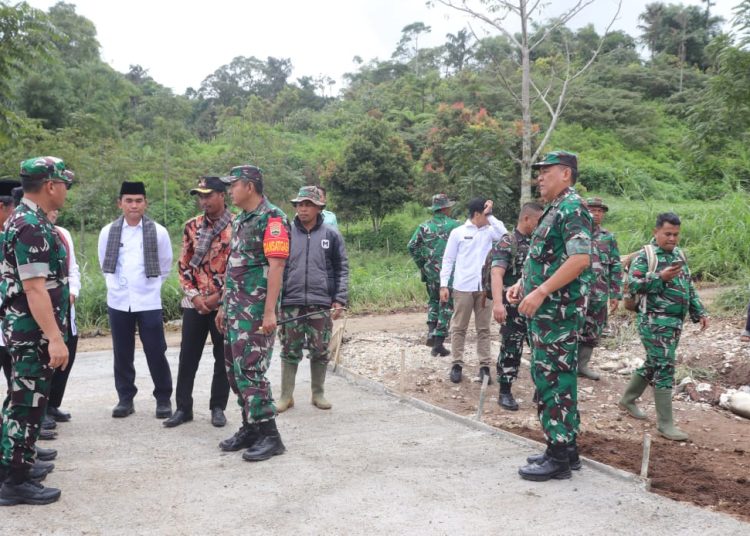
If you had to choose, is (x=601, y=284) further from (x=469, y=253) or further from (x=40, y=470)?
(x=40, y=470)

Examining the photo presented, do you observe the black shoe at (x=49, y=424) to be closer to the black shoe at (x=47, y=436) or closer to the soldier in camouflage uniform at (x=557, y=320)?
the black shoe at (x=47, y=436)

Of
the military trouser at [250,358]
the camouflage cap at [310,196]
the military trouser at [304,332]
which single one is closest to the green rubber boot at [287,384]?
the military trouser at [304,332]

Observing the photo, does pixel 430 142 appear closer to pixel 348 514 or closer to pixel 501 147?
pixel 501 147

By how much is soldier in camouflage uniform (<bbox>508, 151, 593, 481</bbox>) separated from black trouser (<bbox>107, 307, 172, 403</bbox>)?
2974mm

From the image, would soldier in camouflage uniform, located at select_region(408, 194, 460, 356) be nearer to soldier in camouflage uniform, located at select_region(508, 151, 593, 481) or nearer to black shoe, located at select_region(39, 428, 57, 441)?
soldier in camouflage uniform, located at select_region(508, 151, 593, 481)

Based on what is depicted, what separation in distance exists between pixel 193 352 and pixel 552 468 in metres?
2.81

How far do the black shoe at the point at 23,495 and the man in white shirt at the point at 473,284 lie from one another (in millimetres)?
3995

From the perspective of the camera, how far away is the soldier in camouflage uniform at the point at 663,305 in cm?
514

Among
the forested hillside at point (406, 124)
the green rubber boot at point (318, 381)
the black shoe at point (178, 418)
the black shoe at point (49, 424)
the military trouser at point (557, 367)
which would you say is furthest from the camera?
the forested hillside at point (406, 124)

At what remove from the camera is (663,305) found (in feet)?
17.0

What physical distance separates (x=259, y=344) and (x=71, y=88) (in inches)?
1035

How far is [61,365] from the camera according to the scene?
3.61 meters

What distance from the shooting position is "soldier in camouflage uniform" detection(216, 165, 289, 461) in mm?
4277

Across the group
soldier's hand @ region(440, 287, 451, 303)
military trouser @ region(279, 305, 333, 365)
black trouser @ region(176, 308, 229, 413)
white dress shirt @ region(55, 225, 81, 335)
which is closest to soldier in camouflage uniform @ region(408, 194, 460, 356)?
soldier's hand @ region(440, 287, 451, 303)
